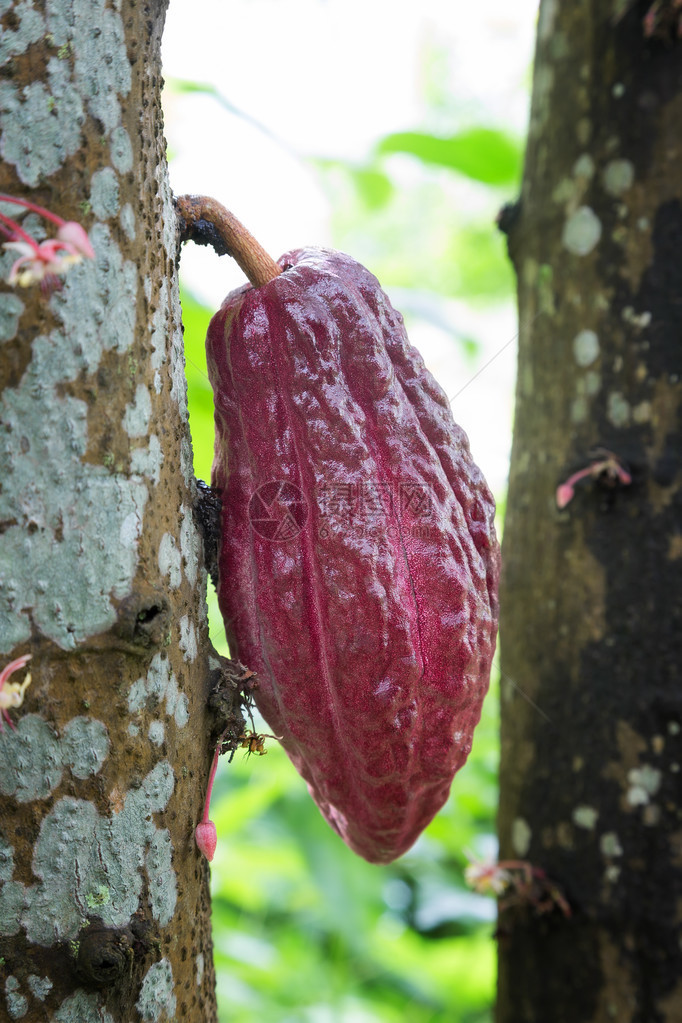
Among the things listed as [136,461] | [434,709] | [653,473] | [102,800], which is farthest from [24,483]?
[653,473]

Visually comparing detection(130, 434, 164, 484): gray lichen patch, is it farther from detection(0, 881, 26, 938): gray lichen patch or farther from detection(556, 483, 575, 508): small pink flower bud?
detection(556, 483, 575, 508): small pink flower bud

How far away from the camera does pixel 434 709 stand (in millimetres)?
917

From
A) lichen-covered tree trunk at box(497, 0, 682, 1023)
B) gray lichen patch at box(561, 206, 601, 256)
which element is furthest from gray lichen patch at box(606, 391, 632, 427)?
gray lichen patch at box(561, 206, 601, 256)

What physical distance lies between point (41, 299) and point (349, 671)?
447 millimetres

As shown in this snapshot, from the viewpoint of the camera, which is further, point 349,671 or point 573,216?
point 573,216

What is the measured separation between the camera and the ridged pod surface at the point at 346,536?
0.87 metres

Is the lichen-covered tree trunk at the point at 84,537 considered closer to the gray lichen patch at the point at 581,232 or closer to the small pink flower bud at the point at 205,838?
the small pink flower bud at the point at 205,838

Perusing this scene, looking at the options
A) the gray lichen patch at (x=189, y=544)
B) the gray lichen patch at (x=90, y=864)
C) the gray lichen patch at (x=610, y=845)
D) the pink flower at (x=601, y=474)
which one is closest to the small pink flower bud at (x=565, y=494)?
the pink flower at (x=601, y=474)

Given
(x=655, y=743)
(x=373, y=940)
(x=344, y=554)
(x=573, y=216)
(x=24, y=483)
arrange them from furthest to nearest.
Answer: (x=373, y=940)
(x=573, y=216)
(x=655, y=743)
(x=344, y=554)
(x=24, y=483)

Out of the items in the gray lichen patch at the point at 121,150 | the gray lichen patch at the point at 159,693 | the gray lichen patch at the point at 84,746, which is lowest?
the gray lichen patch at the point at 84,746

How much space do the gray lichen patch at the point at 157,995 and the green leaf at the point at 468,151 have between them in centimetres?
158

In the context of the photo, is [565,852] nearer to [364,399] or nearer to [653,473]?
[653,473]

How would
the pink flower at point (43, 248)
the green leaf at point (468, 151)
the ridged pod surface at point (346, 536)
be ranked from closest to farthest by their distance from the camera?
1. the pink flower at point (43, 248)
2. the ridged pod surface at point (346, 536)
3. the green leaf at point (468, 151)

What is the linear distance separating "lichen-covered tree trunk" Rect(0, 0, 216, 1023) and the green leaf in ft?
3.82
